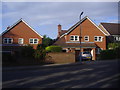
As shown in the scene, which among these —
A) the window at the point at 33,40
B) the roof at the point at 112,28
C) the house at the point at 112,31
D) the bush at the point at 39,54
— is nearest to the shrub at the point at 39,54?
the bush at the point at 39,54

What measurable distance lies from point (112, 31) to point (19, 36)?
2217 centimetres

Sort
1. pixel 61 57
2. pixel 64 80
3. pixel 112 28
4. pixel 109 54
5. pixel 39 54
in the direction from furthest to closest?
pixel 112 28 < pixel 109 54 < pixel 61 57 < pixel 39 54 < pixel 64 80

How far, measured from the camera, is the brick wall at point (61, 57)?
25.4m

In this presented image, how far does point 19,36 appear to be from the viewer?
125 feet

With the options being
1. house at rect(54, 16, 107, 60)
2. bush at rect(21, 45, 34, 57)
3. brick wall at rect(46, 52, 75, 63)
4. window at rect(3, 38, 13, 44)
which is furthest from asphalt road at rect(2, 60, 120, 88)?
house at rect(54, 16, 107, 60)

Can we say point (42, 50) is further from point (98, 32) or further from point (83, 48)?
point (98, 32)

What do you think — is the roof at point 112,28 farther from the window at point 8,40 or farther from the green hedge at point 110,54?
the window at point 8,40

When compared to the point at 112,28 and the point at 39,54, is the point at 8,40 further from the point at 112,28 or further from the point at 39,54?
the point at 112,28

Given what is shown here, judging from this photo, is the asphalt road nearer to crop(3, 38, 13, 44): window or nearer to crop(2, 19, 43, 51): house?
crop(2, 19, 43, 51): house

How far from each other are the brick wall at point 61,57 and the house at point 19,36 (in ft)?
45.9

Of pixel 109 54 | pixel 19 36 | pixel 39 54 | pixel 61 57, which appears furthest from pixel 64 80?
pixel 19 36

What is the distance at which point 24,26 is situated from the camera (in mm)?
38594

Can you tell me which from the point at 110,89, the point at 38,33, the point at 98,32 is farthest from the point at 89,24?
the point at 110,89

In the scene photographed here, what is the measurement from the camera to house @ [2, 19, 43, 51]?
37.6 meters
